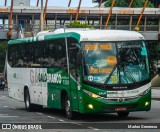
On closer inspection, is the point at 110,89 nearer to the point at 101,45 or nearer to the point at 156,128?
the point at 101,45

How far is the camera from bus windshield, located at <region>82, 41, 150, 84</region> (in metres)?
19.2

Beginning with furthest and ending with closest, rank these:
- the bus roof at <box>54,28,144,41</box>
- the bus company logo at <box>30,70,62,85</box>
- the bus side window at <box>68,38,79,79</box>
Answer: the bus company logo at <box>30,70,62,85</box>, the bus side window at <box>68,38,79,79</box>, the bus roof at <box>54,28,144,41</box>

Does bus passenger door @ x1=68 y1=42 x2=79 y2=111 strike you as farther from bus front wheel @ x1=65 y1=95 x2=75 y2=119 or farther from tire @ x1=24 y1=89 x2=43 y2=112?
tire @ x1=24 y1=89 x2=43 y2=112

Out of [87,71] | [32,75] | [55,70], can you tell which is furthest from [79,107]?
[32,75]

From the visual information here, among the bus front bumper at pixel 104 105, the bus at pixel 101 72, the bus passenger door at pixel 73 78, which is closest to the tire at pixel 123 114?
the bus at pixel 101 72

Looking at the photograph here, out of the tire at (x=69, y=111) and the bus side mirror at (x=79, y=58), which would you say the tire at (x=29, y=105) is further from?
the bus side mirror at (x=79, y=58)

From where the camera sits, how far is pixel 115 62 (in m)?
19.3

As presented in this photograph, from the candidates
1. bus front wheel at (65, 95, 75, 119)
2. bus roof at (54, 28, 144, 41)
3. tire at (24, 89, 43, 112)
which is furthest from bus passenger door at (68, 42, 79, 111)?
tire at (24, 89, 43, 112)

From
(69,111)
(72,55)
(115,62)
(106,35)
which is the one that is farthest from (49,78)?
(115,62)

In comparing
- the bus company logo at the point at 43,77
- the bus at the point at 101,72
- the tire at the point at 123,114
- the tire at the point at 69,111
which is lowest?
the tire at the point at 123,114

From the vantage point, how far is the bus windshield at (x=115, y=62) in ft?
62.9

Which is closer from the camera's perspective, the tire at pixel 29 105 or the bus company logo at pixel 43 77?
the bus company logo at pixel 43 77

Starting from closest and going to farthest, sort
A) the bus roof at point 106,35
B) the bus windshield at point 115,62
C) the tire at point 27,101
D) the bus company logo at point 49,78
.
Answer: the bus windshield at point 115,62, the bus roof at point 106,35, the bus company logo at point 49,78, the tire at point 27,101

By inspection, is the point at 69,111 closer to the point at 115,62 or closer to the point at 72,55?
the point at 72,55
